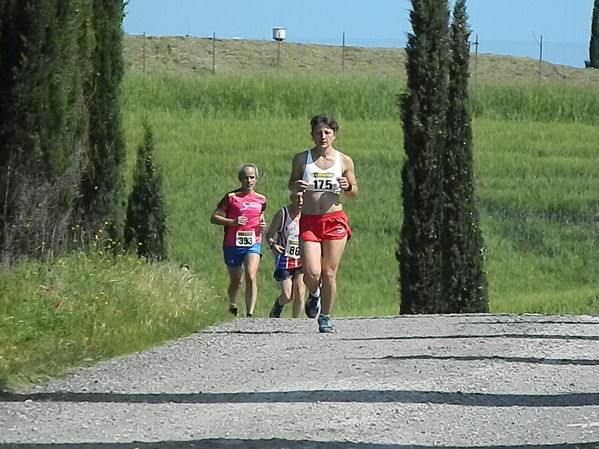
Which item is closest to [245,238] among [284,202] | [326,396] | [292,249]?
[292,249]

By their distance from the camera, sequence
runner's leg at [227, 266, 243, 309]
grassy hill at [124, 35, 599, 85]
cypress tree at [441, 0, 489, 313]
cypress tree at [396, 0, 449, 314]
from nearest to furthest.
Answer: runner's leg at [227, 266, 243, 309] → cypress tree at [441, 0, 489, 313] → cypress tree at [396, 0, 449, 314] → grassy hill at [124, 35, 599, 85]

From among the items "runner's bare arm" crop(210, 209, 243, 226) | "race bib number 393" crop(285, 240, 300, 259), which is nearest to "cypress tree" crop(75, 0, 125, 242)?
"runner's bare arm" crop(210, 209, 243, 226)

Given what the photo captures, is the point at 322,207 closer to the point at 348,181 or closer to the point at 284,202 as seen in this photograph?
the point at 348,181

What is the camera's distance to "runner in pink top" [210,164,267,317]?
18500 mm

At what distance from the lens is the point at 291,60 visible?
71938 millimetres

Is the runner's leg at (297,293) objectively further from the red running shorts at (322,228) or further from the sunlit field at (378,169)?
the sunlit field at (378,169)

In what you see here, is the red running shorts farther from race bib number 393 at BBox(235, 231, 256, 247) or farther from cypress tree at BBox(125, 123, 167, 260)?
cypress tree at BBox(125, 123, 167, 260)

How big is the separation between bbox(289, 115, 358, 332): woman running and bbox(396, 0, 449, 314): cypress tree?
1031 centimetres

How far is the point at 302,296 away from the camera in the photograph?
18875 millimetres

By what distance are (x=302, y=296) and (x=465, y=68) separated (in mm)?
7336

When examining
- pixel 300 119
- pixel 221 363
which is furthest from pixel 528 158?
pixel 221 363

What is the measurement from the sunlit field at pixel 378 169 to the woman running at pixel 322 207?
424 inches

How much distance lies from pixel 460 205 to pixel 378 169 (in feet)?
50.3

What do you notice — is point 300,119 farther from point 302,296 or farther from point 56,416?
Answer: point 56,416
